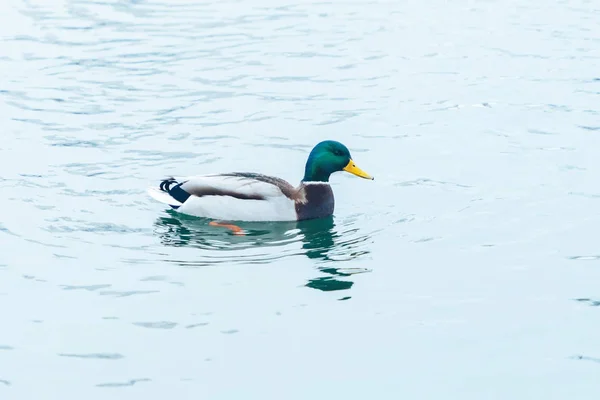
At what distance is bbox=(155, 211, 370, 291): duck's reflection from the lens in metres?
10.0

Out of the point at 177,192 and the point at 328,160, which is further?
the point at 328,160

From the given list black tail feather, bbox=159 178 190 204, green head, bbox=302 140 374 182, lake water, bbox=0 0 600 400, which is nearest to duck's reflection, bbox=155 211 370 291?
lake water, bbox=0 0 600 400

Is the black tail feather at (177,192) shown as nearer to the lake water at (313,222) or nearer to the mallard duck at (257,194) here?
the mallard duck at (257,194)

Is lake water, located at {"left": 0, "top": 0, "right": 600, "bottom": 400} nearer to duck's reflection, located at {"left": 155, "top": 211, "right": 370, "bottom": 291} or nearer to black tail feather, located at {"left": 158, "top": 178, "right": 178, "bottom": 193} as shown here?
duck's reflection, located at {"left": 155, "top": 211, "right": 370, "bottom": 291}

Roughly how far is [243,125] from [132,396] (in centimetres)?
774

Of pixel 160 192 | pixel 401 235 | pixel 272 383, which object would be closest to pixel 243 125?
pixel 160 192

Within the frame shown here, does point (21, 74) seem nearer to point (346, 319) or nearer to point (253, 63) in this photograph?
point (253, 63)

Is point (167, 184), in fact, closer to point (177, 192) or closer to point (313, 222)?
point (177, 192)

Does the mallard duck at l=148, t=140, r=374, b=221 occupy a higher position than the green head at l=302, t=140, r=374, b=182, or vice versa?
the green head at l=302, t=140, r=374, b=182

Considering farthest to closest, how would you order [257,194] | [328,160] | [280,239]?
1. [328,160]
2. [257,194]
3. [280,239]

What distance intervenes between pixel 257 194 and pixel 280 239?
70cm

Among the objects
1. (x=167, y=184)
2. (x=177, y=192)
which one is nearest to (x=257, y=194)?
(x=177, y=192)

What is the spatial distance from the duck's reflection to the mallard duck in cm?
11

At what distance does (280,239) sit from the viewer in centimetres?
1075
